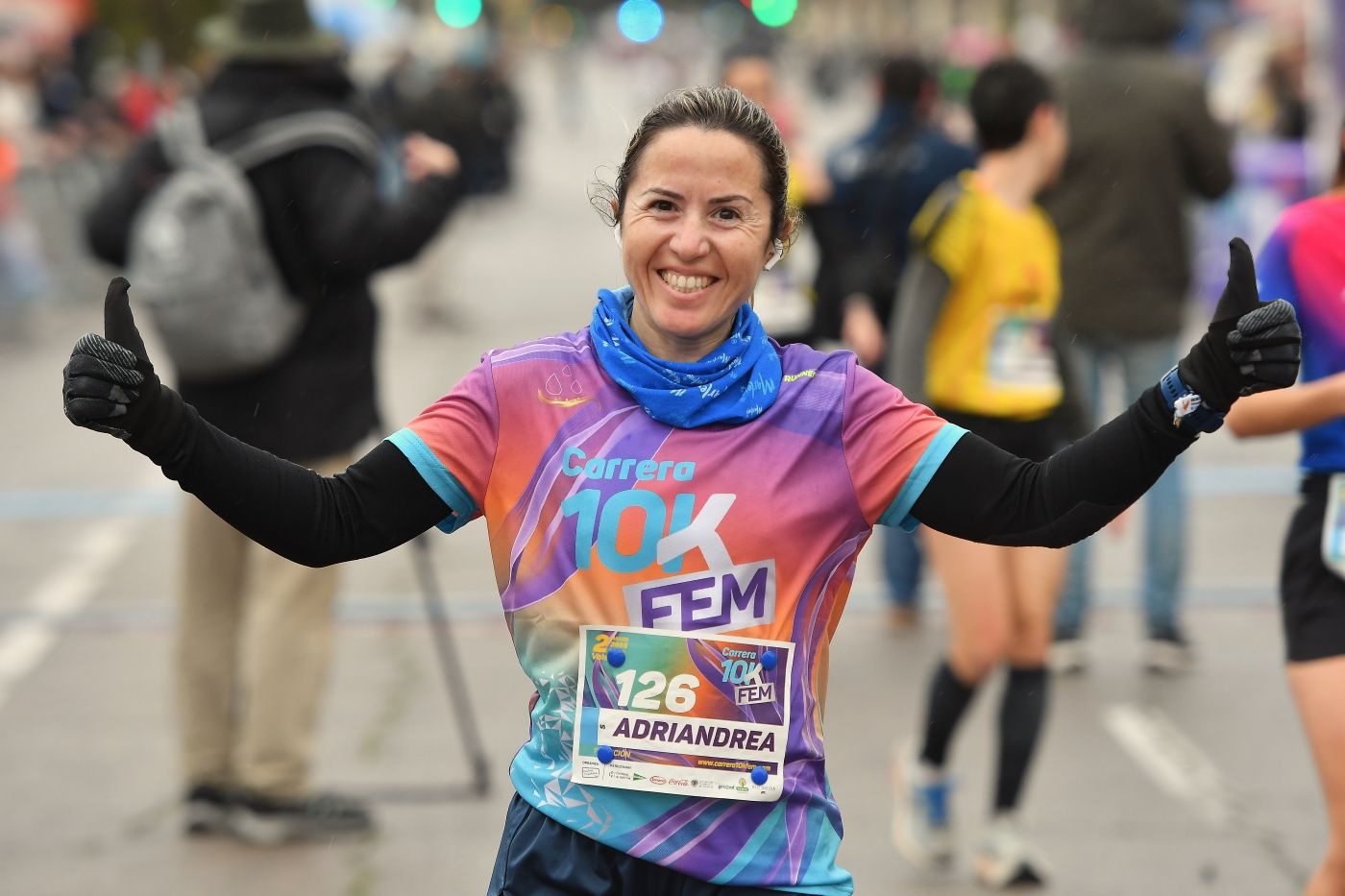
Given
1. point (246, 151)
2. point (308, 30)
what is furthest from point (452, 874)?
point (308, 30)

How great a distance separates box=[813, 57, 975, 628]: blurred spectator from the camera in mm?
6941

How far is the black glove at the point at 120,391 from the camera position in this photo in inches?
92.3

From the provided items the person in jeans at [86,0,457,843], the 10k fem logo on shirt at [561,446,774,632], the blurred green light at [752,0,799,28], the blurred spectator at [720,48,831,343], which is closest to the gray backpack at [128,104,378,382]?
the person in jeans at [86,0,457,843]

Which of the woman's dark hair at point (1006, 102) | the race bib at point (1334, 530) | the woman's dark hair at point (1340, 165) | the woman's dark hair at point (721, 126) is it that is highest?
the woman's dark hair at point (1006, 102)

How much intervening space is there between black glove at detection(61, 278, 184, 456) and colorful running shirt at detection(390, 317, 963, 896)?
36 centimetres

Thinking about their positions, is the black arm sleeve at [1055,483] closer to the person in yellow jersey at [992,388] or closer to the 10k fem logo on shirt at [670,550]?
the 10k fem logo on shirt at [670,550]

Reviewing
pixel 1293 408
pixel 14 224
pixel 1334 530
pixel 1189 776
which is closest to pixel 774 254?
pixel 1293 408

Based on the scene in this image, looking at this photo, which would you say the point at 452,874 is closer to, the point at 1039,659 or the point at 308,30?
the point at 1039,659

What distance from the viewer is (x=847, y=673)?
7.02 m

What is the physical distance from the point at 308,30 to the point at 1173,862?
3.46 meters

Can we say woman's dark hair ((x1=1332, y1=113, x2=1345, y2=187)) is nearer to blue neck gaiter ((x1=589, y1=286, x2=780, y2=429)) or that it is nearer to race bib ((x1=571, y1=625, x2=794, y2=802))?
blue neck gaiter ((x1=589, y1=286, x2=780, y2=429))

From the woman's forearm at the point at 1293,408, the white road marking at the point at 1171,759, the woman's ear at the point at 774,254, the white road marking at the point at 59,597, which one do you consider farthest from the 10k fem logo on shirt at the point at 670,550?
the white road marking at the point at 59,597

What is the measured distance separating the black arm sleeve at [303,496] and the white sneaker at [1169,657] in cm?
484

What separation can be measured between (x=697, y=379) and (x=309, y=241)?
2.87 meters
